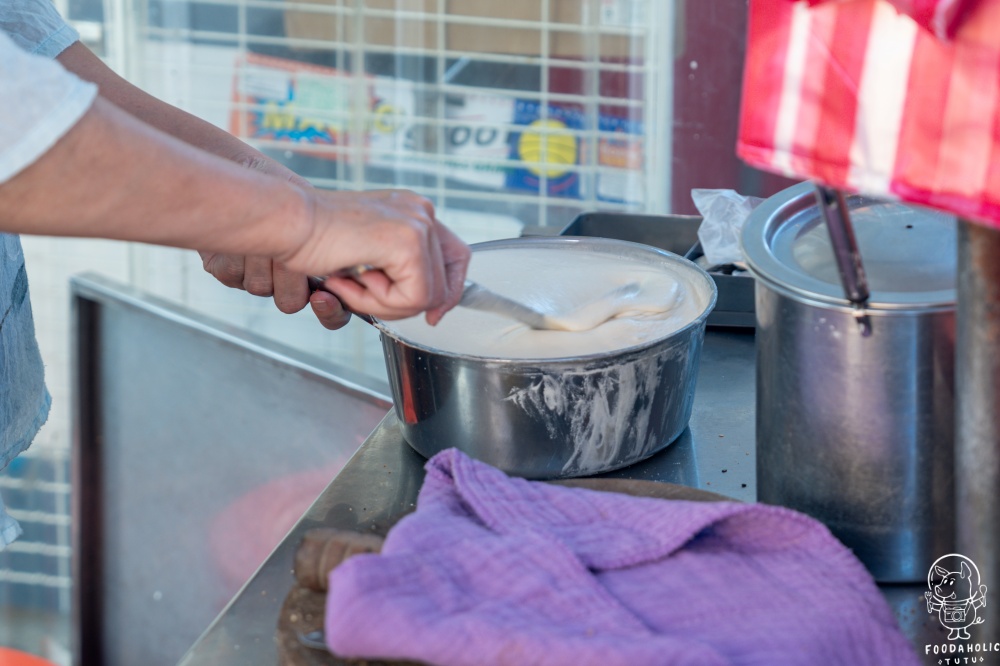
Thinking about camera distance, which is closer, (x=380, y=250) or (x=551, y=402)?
(x=380, y=250)

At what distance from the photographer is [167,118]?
1.17 metres

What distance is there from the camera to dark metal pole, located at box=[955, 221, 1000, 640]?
61cm

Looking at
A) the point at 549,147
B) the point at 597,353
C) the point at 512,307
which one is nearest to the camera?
the point at 597,353

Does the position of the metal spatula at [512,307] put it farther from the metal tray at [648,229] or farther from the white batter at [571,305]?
the metal tray at [648,229]

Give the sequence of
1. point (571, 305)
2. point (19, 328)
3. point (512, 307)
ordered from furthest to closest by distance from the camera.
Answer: point (19, 328)
point (571, 305)
point (512, 307)

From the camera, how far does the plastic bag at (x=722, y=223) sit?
1318 mm

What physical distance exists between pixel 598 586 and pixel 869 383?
0.81 feet

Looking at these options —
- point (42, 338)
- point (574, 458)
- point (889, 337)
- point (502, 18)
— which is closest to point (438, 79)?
point (502, 18)

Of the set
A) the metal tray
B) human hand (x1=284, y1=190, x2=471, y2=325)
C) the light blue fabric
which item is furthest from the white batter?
the light blue fabric

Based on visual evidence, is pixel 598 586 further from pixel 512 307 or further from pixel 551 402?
pixel 512 307

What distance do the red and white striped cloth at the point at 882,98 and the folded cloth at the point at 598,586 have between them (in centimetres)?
25

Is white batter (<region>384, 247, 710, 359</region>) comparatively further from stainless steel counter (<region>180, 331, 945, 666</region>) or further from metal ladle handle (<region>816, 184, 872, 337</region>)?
metal ladle handle (<region>816, 184, 872, 337</region>)

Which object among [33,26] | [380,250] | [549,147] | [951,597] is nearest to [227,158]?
[33,26]

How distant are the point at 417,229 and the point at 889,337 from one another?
357 mm
